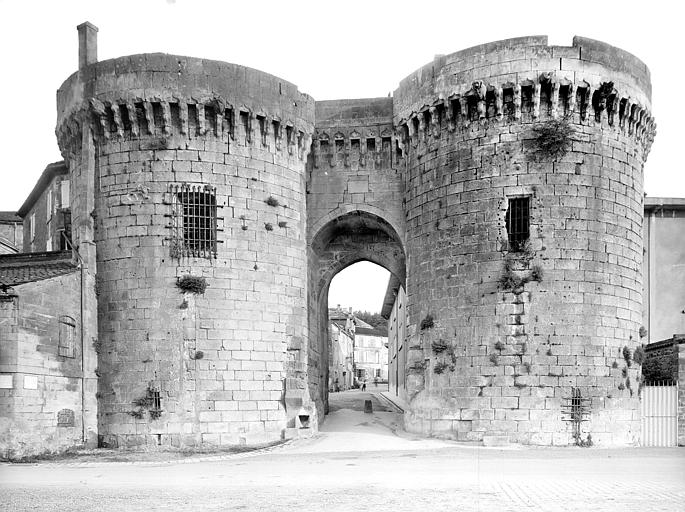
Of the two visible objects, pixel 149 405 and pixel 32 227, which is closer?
pixel 149 405

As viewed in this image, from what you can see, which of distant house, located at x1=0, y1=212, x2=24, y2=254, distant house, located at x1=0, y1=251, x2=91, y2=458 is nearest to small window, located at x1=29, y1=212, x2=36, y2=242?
distant house, located at x1=0, y1=212, x2=24, y2=254

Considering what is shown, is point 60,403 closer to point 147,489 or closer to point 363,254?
point 147,489

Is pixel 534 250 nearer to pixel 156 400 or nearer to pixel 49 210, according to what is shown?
pixel 156 400

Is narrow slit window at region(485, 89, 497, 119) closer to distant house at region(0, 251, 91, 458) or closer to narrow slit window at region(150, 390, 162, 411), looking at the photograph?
narrow slit window at region(150, 390, 162, 411)

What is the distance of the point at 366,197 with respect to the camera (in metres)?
25.8

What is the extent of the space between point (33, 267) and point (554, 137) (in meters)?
14.8

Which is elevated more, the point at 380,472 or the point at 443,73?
the point at 443,73

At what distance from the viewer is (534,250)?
22.5 meters

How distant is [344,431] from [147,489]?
11582 millimetres

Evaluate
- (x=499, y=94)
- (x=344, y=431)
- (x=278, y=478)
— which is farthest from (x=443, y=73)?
(x=278, y=478)

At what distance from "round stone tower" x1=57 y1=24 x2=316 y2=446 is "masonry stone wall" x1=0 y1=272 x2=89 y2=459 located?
0.88 m

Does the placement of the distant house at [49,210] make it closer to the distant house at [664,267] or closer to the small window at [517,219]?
the small window at [517,219]

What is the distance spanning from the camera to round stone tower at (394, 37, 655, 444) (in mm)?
22109

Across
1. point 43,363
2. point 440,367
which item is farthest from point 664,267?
point 43,363
